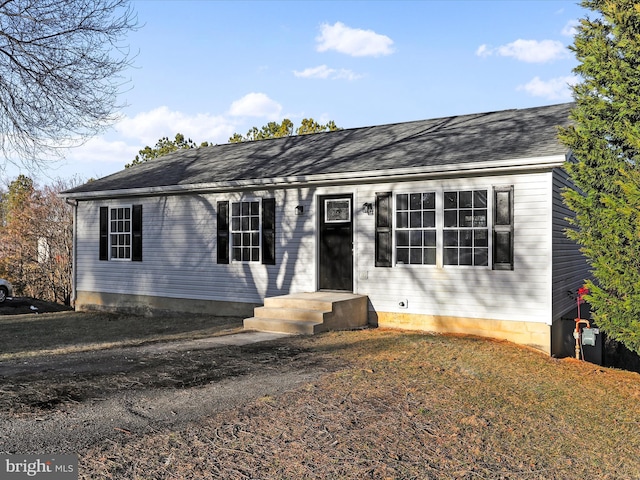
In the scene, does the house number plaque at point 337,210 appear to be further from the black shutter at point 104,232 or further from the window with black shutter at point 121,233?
the black shutter at point 104,232

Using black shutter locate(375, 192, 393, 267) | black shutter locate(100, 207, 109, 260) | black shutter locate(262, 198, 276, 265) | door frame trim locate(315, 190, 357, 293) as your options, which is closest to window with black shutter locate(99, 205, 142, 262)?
black shutter locate(100, 207, 109, 260)

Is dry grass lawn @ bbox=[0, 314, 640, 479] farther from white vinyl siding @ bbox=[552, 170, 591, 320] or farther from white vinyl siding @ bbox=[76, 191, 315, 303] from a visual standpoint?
white vinyl siding @ bbox=[76, 191, 315, 303]

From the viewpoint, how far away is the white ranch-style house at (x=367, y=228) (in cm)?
884

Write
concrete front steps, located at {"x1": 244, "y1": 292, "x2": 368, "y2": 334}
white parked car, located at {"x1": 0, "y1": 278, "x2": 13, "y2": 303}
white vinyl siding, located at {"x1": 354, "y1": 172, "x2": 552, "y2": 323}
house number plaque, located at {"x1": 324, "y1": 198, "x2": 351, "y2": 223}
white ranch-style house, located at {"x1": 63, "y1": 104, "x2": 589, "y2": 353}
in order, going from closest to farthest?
white vinyl siding, located at {"x1": 354, "y1": 172, "x2": 552, "y2": 323} → white ranch-style house, located at {"x1": 63, "y1": 104, "x2": 589, "y2": 353} → concrete front steps, located at {"x1": 244, "y1": 292, "x2": 368, "y2": 334} → house number plaque, located at {"x1": 324, "y1": 198, "x2": 351, "y2": 223} → white parked car, located at {"x1": 0, "y1": 278, "x2": 13, "y2": 303}

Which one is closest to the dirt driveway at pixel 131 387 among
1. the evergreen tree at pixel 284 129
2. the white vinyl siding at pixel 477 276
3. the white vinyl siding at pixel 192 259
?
the white vinyl siding at pixel 477 276

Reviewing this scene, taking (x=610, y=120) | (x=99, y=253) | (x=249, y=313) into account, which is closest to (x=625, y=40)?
(x=610, y=120)

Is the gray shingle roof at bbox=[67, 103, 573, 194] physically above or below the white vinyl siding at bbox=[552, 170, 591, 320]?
above

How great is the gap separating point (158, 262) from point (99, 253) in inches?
85.7

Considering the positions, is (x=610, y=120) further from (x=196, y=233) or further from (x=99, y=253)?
(x=99, y=253)

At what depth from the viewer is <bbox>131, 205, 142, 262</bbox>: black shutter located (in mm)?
13461

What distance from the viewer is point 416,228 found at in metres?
9.81

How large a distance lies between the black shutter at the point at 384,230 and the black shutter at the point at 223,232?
3799 mm

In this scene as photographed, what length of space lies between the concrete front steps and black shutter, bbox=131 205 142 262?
192 inches

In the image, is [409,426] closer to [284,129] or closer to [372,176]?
[372,176]
